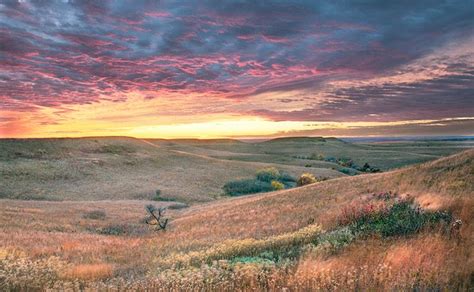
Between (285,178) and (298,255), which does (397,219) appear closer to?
(298,255)

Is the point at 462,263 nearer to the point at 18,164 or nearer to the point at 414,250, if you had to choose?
the point at 414,250

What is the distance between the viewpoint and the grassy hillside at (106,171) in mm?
58031

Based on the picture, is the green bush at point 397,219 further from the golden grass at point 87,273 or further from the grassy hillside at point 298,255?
the golden grass at point 87,273

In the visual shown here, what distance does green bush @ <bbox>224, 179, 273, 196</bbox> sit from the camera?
6599 centimetres

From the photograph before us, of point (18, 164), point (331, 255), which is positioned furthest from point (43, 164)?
point (331, 255)

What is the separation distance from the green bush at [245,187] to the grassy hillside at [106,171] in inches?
72.2

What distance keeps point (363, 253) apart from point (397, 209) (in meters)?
5.20

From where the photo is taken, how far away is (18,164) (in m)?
68.5

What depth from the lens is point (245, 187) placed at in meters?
67.8

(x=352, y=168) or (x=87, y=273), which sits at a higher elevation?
(x=87, y=273)

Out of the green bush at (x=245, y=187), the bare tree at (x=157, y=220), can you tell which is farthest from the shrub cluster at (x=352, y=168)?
the bare tree at (x=157, y=220)

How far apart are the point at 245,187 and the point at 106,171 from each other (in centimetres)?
2739

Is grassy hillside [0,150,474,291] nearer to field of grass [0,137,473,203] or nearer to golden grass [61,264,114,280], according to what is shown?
golden grass [61,264,114,280]

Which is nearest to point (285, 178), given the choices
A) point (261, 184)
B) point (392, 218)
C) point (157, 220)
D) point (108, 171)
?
point (261, 184)
